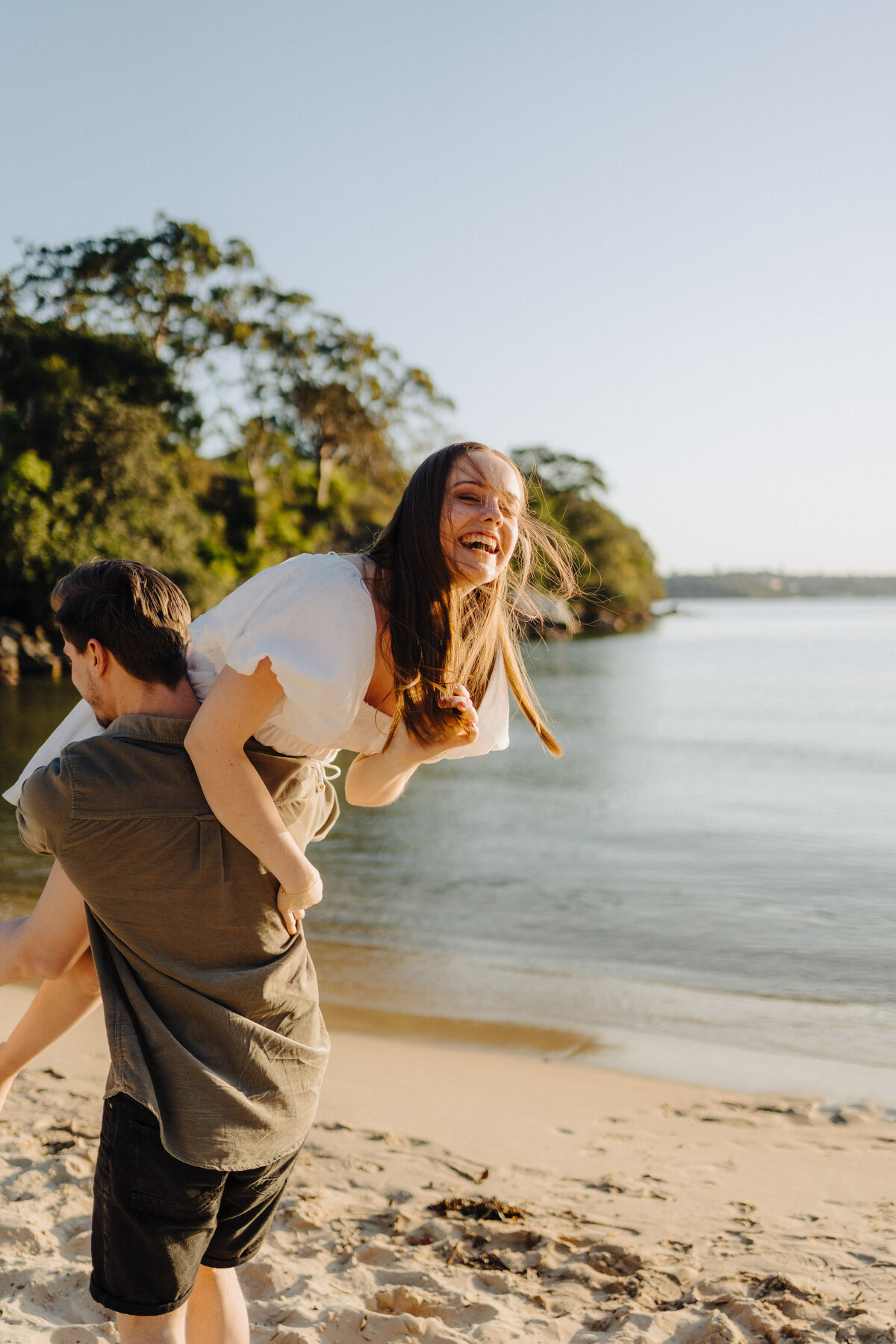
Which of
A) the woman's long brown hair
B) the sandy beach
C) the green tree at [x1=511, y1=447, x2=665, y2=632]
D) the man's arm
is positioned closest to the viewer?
the man's arm

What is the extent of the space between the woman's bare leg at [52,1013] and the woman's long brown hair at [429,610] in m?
0.77

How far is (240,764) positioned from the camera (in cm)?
161

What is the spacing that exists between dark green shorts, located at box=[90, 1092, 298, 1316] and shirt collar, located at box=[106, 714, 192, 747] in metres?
0.55

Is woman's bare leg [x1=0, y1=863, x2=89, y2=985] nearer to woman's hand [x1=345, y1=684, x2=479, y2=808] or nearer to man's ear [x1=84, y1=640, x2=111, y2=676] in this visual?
man's ear [x1=84, y1=640, x2=111, y2=676]

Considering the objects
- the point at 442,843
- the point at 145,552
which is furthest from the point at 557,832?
the point at 145,552

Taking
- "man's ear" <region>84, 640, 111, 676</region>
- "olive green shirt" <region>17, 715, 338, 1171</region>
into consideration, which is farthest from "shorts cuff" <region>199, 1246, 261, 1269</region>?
"man's ear" <region>84, 640, 111, 676</region>

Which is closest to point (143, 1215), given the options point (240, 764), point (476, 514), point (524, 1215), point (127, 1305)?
point (127, 1305)

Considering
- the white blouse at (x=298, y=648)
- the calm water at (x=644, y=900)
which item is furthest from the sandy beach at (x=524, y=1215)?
the white blouse at (x=298, y=648)

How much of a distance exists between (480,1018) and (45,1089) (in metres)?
2.43

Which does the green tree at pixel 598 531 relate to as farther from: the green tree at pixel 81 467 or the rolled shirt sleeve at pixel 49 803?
the rolled shirt sleeve at pixel 49 803

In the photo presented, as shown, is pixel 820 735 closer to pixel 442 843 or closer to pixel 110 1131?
pixel 442 843

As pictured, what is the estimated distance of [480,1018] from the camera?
5.75 meters

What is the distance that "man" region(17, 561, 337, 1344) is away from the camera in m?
1.58

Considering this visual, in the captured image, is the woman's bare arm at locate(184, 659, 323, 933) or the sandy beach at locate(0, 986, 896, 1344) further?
the sandy beach at locate(0, 986, 896, 1344)
